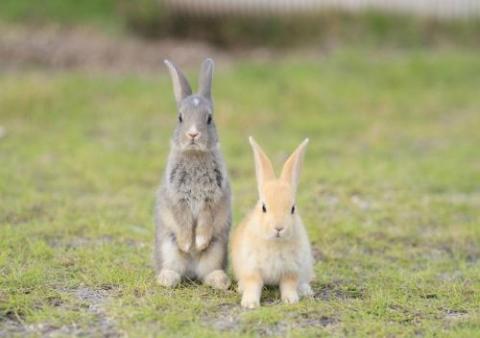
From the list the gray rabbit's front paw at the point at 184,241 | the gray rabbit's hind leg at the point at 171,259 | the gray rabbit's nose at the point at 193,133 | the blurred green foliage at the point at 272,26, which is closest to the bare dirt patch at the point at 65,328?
the gray rabbit's hind leg at the point at 171,259

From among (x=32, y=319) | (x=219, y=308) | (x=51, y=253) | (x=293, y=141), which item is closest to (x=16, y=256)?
(x=51, y=253)

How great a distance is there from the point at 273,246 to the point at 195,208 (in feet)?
2.40

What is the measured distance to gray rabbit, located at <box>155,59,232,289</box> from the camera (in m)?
6.13

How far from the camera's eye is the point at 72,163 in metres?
10.1

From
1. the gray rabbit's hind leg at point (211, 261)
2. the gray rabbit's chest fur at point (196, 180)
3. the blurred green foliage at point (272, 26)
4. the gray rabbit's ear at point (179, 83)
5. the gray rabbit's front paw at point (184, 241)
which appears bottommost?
the gray rabbit's hind leg at point (211, 261)

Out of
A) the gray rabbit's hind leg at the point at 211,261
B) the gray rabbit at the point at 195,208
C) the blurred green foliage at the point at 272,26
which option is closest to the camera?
the gray rabbit at the point at 195,208

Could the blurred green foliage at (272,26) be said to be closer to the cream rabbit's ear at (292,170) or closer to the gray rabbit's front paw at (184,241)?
the gray rabbit's front paw at (184,241)

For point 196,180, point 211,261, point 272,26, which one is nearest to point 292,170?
point 196,180

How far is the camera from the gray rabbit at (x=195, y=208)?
6129 mm

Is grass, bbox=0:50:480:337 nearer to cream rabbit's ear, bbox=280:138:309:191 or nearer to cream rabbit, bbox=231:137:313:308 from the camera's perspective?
cream rabbit, bbox=231:137:313:308

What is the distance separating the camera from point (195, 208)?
20.3 ft

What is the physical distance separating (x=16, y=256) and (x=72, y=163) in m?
3.35

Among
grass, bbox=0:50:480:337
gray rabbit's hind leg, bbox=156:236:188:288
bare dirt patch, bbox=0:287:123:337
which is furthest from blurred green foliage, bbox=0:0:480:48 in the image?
bare dirt patch, bbox=0:287:123:337

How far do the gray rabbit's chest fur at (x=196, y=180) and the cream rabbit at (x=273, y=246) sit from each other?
38cm
